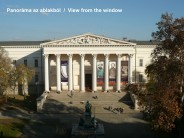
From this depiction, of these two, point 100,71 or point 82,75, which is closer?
point 82,75

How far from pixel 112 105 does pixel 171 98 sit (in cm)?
2826

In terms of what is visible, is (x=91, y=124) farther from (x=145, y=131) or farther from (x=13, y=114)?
(x=13, y=114)

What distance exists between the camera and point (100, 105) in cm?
5638

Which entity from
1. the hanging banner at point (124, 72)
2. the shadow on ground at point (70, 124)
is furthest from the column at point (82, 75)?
the shadow on ground at point (70, 124)

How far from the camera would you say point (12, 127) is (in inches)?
1683

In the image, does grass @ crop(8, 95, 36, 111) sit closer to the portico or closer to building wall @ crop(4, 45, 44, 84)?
the portico

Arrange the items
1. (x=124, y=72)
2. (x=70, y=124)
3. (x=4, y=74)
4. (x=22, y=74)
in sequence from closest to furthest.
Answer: (x=70, y=124) < (x=4, y=74) < (x=22, y=74) < (x=124, y=72)

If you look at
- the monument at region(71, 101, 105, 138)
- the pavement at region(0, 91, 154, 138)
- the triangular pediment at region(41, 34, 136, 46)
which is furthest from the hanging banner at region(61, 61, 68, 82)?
the monument at region(71, 101, 105, 138)

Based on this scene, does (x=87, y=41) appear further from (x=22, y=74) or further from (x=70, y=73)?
(x=22, y=74)

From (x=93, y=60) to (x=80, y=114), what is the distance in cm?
1654

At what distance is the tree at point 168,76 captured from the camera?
28.3 meters

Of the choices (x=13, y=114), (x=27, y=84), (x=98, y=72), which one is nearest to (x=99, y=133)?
(x=13, y=114)

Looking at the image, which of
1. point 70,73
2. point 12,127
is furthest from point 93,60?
point 12,127

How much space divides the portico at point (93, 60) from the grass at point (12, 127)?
64.8 ft
